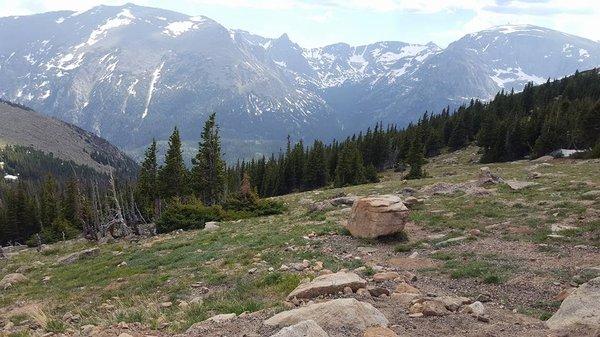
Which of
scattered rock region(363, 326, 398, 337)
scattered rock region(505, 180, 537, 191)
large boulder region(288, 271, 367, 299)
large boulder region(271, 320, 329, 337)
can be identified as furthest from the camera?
scattered rock region(505, 180, 537, 191)

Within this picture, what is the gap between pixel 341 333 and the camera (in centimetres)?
885

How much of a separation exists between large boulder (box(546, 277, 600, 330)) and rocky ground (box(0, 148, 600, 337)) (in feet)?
0.15

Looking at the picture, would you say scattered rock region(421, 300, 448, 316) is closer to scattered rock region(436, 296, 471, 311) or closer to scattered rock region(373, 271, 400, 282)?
scattered rock region(436, 296, 471, 311)

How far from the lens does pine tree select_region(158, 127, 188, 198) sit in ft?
206

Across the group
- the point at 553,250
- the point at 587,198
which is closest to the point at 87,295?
the point at 553,250

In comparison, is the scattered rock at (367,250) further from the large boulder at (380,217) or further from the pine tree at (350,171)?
the pine tree at (350,171)

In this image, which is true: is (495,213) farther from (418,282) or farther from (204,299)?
(204,299)

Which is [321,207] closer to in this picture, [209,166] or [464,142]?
[209,166]

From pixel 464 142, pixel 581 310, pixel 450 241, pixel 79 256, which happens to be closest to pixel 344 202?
pixel 450 241

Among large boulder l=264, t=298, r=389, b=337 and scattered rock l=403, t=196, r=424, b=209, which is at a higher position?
large boulder l=264, t=298, r=389, b=337

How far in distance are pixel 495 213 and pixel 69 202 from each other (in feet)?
299

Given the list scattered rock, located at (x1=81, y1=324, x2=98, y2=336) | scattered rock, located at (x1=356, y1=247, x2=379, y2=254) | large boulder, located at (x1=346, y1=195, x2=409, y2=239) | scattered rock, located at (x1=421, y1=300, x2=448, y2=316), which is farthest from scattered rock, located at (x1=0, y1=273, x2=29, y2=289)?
scattered rock, located at (x1=421, y1=300, x2=448, y2=316)

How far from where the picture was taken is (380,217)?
21.1 m

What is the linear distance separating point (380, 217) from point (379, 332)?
41.5 feet
